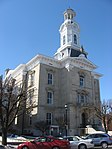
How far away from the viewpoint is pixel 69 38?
5541cm

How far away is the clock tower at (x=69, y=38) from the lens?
52.7 meters

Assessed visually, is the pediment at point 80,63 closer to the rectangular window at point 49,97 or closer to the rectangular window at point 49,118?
the rectangular window at point 49,97

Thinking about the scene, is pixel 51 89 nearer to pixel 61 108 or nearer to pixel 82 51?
pixel 61 108

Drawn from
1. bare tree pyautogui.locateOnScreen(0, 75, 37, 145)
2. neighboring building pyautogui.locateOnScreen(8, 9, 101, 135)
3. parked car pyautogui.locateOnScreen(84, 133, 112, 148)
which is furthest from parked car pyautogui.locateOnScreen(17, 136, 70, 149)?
neighboring building pyautogui.locateOnScreen(8, 9, 101, 135)

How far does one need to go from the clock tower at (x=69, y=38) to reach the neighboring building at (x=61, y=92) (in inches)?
26.3

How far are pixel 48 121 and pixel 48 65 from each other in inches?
480

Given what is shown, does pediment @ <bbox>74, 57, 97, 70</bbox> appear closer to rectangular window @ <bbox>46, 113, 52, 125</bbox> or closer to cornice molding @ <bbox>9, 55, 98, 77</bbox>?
cornice molding @ <bbox>9, 55, 98, 77</bbox>

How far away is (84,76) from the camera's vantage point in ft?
160

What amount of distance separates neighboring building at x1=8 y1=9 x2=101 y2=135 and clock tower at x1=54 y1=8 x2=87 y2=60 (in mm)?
669

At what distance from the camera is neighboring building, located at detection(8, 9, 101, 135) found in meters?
42.4

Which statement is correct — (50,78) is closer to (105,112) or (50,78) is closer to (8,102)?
(105,112)

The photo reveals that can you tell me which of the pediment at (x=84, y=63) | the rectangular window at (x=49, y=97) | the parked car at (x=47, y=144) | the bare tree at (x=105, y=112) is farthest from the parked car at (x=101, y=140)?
the pediment at (x=84, y=63)

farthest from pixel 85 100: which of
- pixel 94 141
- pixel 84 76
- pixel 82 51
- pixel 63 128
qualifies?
pixel 94 141

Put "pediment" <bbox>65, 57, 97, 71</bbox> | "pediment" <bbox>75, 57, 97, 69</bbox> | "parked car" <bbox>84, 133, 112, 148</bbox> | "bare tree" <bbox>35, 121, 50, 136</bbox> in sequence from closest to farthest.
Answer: "parked car" <bbox>84, 133, 112, 148</bbox>, "bare tree" <bbox>35, 121, 50, 136</bbox>, "pediment" <bbox>65, 57, 97, 71</bbox>, "pediment" <bbox>75, 57, 97, 69</bbox>
